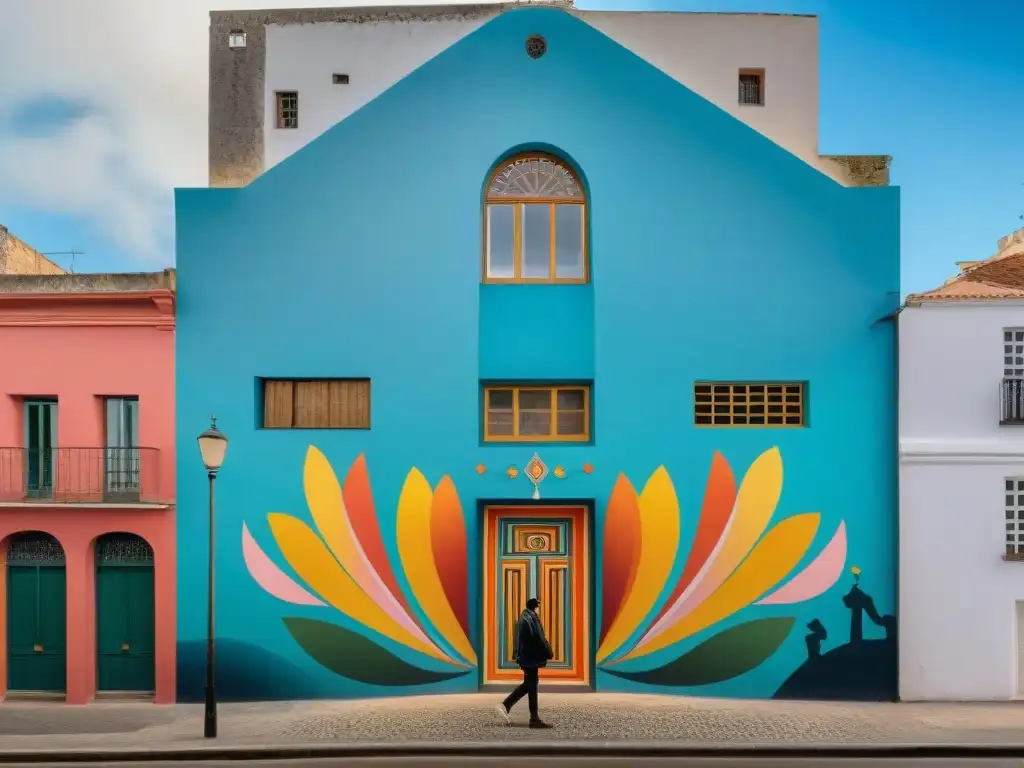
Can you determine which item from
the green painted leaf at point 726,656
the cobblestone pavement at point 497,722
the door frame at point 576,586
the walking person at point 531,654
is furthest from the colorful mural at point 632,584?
the walking person at point 531,654

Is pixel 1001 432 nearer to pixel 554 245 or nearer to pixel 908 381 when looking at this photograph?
pixel 908 381

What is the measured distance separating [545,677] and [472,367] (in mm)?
4889

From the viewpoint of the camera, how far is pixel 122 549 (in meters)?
13.5

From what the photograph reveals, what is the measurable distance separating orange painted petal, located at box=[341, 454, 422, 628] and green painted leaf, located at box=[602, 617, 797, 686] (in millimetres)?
3899

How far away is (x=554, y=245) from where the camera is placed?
Result: 44.4 feet

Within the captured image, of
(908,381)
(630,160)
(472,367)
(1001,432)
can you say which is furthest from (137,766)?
(1001,432)

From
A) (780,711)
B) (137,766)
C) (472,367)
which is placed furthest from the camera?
(472,367)

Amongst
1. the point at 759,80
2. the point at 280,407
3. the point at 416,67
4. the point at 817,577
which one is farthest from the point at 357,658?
the point at 759,80

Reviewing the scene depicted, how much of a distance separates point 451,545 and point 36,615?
6.60 meters

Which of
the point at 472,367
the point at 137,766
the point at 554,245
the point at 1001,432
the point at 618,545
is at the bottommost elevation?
the point at 137,766

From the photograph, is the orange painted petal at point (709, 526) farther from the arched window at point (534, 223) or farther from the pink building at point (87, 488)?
the pink building at point (87, 488)

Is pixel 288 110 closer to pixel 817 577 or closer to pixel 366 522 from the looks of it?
pixel 366 522

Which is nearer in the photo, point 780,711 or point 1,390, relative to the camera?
point 780,711

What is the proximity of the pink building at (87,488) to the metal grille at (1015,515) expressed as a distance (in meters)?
12.6
